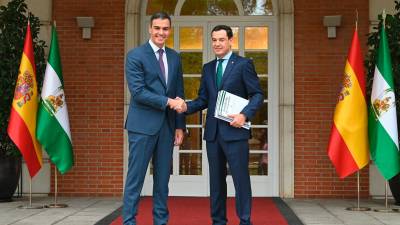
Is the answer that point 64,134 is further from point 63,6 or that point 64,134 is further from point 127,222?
point 127,222

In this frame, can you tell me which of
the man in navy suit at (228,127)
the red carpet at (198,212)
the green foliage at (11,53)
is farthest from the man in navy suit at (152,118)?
the green foliage at (11,53)

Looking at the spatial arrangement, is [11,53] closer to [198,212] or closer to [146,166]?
[198,212]

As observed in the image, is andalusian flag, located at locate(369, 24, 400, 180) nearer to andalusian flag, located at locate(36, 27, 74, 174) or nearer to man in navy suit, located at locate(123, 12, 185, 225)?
man in navy suit, located at locate(123, 12, 185, 225)

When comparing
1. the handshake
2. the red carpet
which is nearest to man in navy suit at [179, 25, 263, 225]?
the handshake

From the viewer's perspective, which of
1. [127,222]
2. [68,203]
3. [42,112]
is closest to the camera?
[127,222]

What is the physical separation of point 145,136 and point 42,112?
258cm

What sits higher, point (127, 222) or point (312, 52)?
point (312, 52)

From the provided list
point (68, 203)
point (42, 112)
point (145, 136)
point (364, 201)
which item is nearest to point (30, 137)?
point (42, 112)

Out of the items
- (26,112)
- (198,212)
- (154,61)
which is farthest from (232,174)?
(26,112)

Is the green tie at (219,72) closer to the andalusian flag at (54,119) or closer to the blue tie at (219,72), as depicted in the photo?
the blue tie at (219,72)

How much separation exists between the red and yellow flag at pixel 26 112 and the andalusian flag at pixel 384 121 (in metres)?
3.71

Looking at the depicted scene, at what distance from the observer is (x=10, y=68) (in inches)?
285

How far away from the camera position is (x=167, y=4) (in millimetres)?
8453

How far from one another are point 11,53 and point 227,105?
3644 mm
